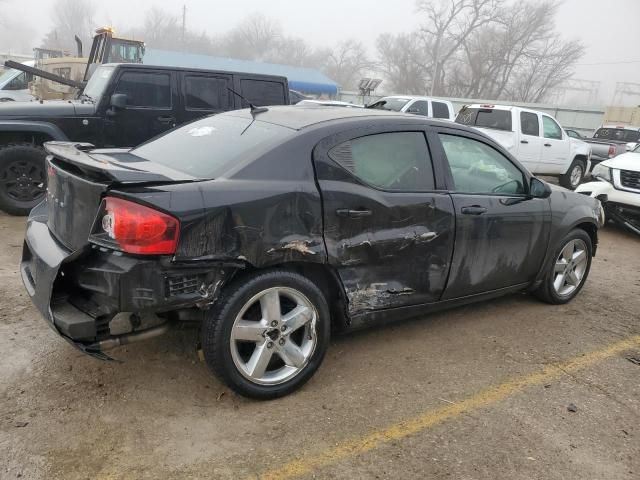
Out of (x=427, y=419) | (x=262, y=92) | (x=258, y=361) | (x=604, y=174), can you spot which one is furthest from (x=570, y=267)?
(x=262, y=92)

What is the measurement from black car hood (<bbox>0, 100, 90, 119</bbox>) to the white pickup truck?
8.30m

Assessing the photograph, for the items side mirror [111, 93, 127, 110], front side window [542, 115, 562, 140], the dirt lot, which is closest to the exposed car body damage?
the dirt lot

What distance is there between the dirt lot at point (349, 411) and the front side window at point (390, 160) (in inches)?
46.4

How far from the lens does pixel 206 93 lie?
729 cm

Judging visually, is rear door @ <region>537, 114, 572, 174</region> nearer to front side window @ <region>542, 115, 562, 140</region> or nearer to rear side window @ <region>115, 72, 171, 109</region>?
front side window @ <region>542, 115, 562, 140</region>

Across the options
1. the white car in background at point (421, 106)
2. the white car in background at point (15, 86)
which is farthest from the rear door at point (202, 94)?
the white car in background at point (15, 86)

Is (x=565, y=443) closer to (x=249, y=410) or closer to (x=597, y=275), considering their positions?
(x=249, y=410)

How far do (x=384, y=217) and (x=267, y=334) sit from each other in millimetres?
999

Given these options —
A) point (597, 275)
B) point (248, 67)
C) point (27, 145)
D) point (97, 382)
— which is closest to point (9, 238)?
point (27, 145)

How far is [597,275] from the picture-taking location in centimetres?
574

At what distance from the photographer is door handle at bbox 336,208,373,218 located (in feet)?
9.82

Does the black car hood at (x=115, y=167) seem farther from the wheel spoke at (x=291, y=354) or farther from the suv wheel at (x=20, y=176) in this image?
the suv wheel at (x=20, y=176)

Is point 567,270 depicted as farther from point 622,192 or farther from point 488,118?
point 488,118

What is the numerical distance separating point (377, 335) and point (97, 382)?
191 cm
